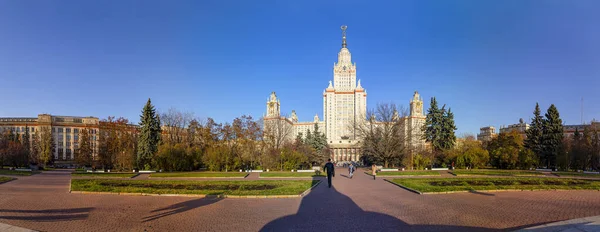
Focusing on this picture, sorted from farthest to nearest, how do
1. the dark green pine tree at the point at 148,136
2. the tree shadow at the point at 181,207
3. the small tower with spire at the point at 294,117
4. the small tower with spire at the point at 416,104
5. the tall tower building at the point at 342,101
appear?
1. the small tower with spire at the point at 294,117
2. the tall tower building at the point at 342,101
3. the small tower with spire at the point at 416,104
4. the dark green pine tree at the point at 148,136
5. the tree shadow at the point at 181,207

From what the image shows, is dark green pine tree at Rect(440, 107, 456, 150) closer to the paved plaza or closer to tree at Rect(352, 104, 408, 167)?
tree at Rect(352, 104, 408, 167)

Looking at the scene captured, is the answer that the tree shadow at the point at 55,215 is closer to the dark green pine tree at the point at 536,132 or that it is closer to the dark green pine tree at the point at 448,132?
the dark green pine tree at the point at 448,132

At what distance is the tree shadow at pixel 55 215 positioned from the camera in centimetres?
1018

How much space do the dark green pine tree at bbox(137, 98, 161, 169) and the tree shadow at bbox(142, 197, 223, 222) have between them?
100ft

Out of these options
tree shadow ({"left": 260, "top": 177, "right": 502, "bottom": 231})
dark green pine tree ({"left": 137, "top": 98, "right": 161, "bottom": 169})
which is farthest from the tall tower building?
tree shadow ({"left": 260, "top": 177, "right": 502, "bottom": 231})

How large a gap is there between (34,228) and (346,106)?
128 m

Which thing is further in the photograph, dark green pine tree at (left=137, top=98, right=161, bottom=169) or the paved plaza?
dark green pine tree at (left=137, top=98, right=161, bottom=169)

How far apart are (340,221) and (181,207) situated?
19.7 feet

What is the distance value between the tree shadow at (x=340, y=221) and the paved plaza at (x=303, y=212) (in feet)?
0.08

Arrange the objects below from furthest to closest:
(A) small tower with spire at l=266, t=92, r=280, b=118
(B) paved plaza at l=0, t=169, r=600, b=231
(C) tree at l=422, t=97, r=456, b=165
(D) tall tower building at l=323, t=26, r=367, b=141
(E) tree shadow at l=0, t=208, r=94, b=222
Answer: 1. (D) tall tower building at l=323, t=26, r=367, b=141
2. (A) small tower with spire at l=266, t=92, r=280, b=118
3. (C) tree at l=422, t=97, r=456, b=165
4. (E) tree shadow at l=0, t=208, r=94, b=222
5. (B) paved plaza at l=0, t=169, r=600, b=231

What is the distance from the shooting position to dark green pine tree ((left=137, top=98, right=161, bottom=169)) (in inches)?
1638

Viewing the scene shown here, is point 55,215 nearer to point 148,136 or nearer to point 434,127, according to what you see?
point 148,136

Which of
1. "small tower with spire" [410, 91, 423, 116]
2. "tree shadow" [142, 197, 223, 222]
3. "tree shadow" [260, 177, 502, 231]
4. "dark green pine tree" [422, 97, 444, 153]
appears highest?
"small tower with spire" [410, 91, 423, 116]

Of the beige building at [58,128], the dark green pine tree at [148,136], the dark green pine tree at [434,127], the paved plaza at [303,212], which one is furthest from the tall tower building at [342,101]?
the paved plaza at [303,212]
